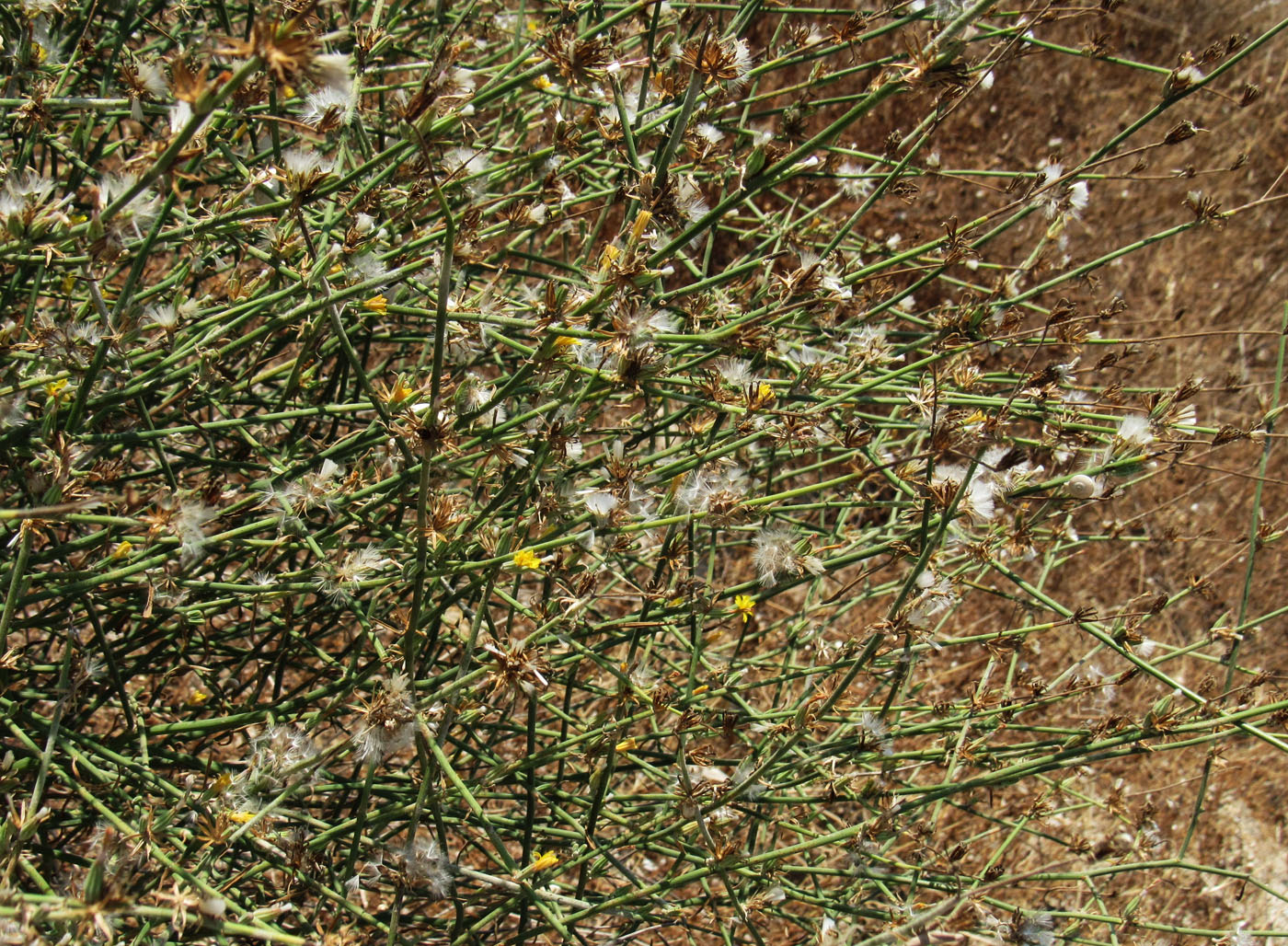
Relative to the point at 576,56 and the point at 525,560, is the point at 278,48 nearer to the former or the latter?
the point at 576,56

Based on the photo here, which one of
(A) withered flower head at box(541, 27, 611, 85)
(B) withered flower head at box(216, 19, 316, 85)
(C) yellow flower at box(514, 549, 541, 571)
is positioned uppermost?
(B) withered flower head at box(216, 19, 316, 85)

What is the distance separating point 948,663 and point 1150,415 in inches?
88.2

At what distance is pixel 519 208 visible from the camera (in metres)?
1.57

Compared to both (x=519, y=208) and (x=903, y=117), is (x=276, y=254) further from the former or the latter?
(x=903, y=117)

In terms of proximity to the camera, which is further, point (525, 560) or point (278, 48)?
point (525, 560)

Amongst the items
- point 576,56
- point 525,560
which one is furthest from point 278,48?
point 525,560

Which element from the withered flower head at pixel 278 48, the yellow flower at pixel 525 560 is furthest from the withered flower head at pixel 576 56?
the yellow flower at pixel 525 560

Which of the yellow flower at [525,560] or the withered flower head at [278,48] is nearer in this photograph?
the withered flower head at [278,48]

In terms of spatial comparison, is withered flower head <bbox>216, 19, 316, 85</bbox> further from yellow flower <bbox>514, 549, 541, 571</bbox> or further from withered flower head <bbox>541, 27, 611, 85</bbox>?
yellow flower <bbox>514, 549, 541, 571</bbox>

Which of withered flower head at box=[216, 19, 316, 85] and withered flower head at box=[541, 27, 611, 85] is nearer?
withered flower head at box=[216, 19, 316, 85]

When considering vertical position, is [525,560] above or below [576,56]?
below

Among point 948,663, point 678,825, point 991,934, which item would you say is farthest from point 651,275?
point 948,663

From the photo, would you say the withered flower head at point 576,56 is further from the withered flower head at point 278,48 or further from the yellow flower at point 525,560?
the yellow flower at point 525,560

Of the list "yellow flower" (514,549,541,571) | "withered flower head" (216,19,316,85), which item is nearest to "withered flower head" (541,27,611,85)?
"withered flower head" (216,19,316,85)
